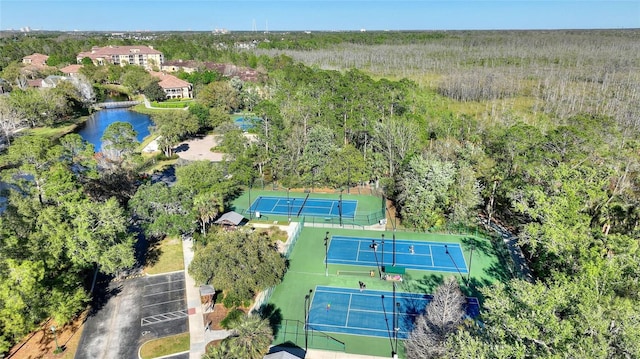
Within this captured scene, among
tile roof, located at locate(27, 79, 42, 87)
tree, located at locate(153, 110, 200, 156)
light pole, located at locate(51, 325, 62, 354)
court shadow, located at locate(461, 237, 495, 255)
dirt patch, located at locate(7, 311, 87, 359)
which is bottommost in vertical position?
dirt patch, located at locate(7, 311, 87, 359)

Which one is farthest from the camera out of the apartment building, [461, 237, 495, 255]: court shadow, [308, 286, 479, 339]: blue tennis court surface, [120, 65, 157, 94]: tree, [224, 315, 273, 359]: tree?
the apartment building

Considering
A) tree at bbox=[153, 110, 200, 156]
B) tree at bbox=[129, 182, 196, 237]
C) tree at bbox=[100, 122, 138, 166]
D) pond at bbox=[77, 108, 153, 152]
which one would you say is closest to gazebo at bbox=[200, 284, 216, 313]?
tree at bbox=[129, 182, 196, 237]

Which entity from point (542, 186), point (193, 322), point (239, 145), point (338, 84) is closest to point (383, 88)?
point (338, 84)

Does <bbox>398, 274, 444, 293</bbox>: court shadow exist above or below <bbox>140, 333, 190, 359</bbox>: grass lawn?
above

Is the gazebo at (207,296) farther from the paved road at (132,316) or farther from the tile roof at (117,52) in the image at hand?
the tile roof at (117,52)

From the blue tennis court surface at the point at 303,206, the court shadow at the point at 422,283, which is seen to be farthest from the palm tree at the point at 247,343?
the blue tennis court surface at the point at 303,206

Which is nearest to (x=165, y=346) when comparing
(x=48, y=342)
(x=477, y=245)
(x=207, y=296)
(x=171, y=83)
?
(x=207, y=296)

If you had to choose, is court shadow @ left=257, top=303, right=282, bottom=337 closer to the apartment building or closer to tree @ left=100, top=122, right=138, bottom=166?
tree @ left=100, top=122, right=138, bottom=166
